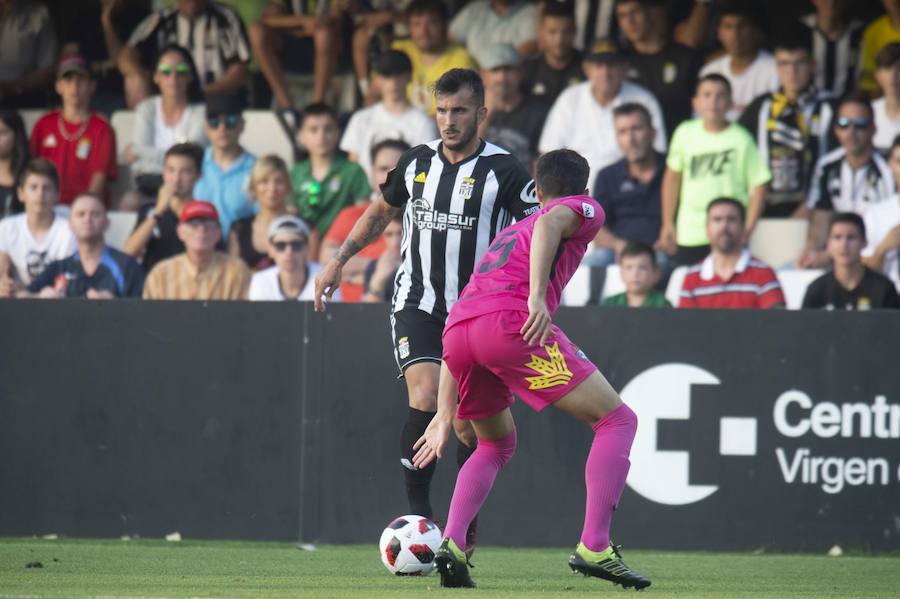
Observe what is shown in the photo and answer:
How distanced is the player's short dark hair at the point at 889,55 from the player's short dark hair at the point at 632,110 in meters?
1.90

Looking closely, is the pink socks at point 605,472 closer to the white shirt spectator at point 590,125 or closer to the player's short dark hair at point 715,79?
Result: the player's short dark hair at point 715,79

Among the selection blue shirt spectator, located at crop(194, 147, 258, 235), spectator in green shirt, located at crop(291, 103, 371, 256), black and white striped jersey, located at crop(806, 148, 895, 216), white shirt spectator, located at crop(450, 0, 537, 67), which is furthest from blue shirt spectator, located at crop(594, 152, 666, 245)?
blue shirt spectator, located at crop(194, 147, 258, 235)

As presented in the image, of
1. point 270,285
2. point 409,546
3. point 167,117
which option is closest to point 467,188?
point 409,546

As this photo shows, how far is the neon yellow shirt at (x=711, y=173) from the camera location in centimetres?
1066

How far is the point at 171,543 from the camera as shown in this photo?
8.21 metres

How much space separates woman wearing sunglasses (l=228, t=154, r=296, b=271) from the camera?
35.8 feet

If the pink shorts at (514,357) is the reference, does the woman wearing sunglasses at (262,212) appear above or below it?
above

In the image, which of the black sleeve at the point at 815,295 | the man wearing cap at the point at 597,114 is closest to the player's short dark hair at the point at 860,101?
the man wearing cap at the point at 597,114

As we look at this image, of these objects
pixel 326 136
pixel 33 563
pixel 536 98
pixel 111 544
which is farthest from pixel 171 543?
pixel 536 98

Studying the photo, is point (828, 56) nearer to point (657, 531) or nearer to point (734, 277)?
point (734, 277)

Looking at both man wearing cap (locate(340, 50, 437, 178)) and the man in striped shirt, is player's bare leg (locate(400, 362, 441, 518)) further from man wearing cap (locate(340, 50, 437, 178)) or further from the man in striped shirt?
man wearing cap (locate(340, 50, 437, 178))

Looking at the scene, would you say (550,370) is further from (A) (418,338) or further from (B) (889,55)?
(B) (889,55)

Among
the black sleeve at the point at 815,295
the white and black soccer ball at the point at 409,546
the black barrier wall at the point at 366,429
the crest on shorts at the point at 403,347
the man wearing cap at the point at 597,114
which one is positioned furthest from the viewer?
the man wearing cap at the point at 597,114

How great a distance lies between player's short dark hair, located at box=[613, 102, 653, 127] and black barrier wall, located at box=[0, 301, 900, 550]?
2745mm
